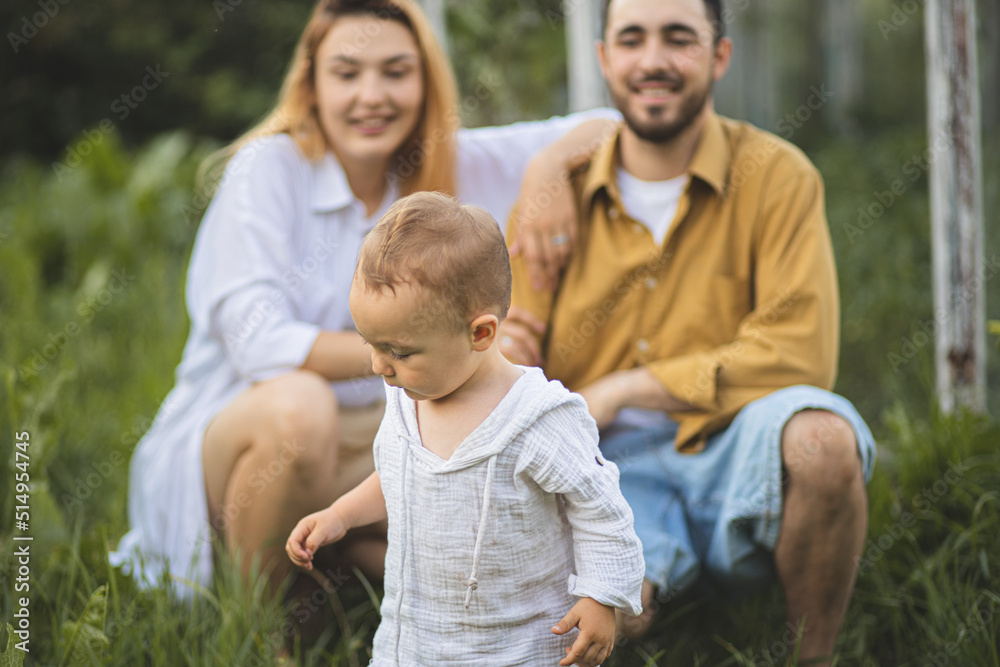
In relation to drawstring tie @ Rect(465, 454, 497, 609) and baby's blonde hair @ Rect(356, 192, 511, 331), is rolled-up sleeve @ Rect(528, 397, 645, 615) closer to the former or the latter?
drawstring tie @ Rect(465, 454, 497, 609)

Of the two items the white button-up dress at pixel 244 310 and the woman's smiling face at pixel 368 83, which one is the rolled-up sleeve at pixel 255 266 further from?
the woman's smiling face at pixel 368 83

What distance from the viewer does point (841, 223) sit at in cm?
683

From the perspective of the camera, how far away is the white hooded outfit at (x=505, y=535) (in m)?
1.52

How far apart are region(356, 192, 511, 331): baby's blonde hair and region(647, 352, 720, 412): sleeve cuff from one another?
93 centimetres

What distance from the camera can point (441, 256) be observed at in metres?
1.43

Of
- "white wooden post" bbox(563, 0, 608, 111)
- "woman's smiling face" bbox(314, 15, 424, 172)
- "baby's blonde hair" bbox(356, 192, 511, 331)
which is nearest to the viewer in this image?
"baby's blonde hair" bbox(356, 192, 511, 331)

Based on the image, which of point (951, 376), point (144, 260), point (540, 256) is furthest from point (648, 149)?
point (144, 260)

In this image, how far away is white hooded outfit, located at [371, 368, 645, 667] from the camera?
152 cm

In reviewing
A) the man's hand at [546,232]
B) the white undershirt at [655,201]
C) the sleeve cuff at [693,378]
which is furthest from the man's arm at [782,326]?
the man's hand at [546,232]

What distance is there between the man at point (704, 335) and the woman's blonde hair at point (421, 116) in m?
0.54

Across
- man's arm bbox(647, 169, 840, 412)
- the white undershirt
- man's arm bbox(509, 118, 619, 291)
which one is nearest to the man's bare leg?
man's arm bbox(647, 169, 840, 412)

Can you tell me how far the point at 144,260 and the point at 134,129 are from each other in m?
6.98

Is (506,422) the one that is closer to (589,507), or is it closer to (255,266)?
(589,507)

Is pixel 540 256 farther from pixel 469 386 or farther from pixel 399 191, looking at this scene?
pixel 469 386
